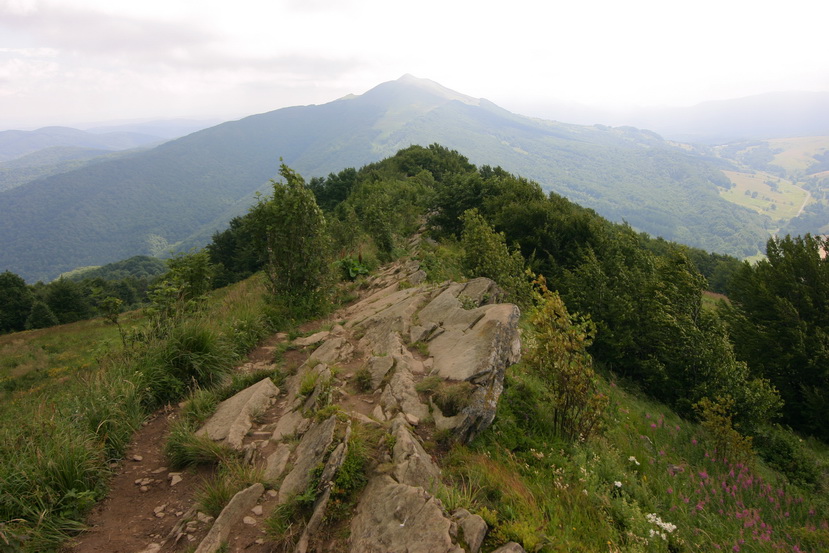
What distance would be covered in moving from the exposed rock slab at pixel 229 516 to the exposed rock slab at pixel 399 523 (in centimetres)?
122

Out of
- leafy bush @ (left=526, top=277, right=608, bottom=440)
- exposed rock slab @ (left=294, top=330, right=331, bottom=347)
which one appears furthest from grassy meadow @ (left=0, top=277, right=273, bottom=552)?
leafy bush @ (left=526, top=277, right=608, bottom=440)

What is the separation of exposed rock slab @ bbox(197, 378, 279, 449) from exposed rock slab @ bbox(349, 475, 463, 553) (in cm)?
230

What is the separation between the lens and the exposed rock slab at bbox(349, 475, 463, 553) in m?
3.15

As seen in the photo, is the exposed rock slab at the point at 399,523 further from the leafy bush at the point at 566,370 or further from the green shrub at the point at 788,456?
the green shrub at the point at 788,456

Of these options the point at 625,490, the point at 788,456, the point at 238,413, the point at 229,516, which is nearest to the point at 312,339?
the point at 238,413

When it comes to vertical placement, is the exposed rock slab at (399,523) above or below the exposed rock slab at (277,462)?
above

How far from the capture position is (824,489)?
7.44 m

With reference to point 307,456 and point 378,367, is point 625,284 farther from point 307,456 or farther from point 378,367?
point 307,456

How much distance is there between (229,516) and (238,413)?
1968 mm

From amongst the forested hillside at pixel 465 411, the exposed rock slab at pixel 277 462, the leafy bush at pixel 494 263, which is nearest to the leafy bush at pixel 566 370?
the forested hillside at pixel 465 411

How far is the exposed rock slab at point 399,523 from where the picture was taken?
10.3 ft

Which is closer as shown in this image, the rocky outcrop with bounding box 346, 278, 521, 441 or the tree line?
the rocky outcrop with bounding box 346, 278, 521, 441

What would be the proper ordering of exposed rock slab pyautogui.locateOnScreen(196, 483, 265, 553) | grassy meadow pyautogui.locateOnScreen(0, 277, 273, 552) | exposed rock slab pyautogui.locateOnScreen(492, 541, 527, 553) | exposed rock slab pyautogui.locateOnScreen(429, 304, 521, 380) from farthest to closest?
exposed rock slab pyautogui.locateOnScreen(429, 304, 521, 380) → grassy meadow pyautogui.locateOnScreen(0, 277, 273, 552) → exposed rock slab pyautogui.locateOnScreen(196, 483, 265, 553) → exposed rock slab pyautogui.locateOnScreen(492, 541, 527, 553)

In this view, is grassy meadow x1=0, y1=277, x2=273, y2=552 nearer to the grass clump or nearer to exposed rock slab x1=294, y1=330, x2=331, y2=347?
exposed rock slab x1=294, y1=330, x2=331, y2=347
